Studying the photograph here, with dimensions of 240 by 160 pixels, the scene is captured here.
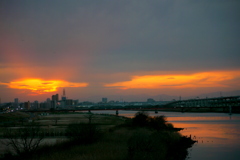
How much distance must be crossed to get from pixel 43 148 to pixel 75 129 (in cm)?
506

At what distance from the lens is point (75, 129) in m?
27.0

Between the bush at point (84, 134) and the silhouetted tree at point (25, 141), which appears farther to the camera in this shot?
the bush at point (84, 134)

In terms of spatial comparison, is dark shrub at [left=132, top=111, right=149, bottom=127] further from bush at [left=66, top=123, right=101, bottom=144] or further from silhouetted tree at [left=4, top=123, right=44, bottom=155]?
silhouetted tree at [left=4, top=123, right=44, bottom=155]

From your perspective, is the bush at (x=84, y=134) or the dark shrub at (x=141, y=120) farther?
the dark shrub at (x=141, y=120)

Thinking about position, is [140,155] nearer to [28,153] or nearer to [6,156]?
[28,153]

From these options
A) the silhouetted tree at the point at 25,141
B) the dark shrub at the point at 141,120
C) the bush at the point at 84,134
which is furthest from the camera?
the dark shrub at the point at 141,120

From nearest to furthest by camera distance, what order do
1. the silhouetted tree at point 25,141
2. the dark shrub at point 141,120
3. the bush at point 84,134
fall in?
the silhouetted tree at point 25,141 → the bush at point 84,134 → the dark shrub at point 141,120

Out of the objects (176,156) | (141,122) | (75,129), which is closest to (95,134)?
(75,129)

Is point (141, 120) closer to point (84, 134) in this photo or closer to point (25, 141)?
point (84, 134)

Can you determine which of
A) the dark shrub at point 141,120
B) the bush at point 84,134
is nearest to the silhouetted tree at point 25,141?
the bush at point 84,134

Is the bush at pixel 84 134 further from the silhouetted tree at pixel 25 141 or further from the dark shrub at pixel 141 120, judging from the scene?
the dark shrub at pixel 141 120

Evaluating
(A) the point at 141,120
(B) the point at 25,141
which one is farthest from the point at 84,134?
(A) the point at 141,120

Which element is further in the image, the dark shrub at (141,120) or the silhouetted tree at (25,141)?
the dark shrub at (141,120)

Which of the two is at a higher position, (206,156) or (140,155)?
(140,155)
